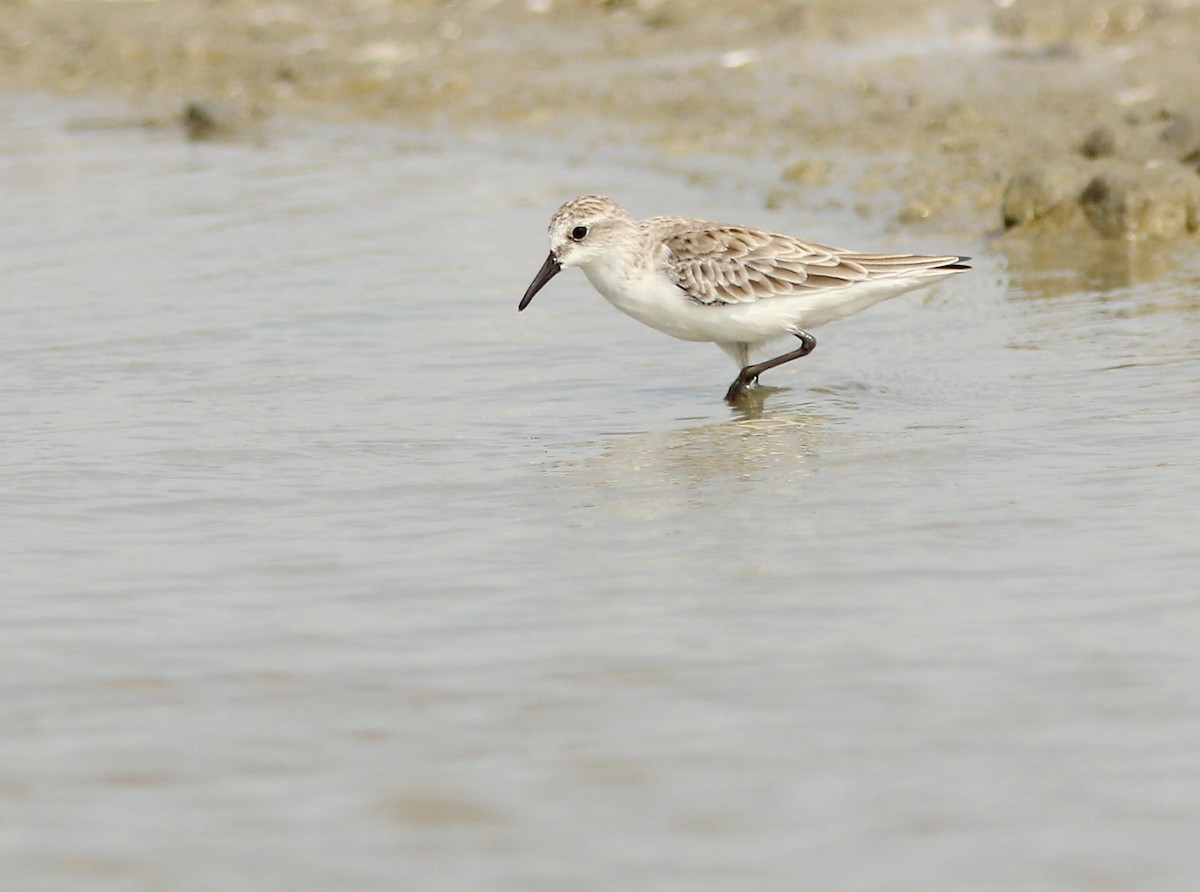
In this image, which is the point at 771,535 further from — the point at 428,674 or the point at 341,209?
the point at 341,209

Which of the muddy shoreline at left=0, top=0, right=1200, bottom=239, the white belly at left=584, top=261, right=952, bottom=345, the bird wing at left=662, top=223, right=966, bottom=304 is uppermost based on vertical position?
the muddy shoreline at left=0, top=0, right=1200, bottom=239

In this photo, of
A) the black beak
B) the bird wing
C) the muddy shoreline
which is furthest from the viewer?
the muddy shoreline

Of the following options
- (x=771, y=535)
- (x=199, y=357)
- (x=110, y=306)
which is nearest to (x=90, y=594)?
(x=771, y=535)

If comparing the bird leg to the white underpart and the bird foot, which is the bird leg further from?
the white underpart

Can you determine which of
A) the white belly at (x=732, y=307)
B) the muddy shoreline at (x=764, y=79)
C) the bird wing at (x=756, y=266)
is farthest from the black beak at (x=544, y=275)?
the muddy shoreline at (x=764, y=79)

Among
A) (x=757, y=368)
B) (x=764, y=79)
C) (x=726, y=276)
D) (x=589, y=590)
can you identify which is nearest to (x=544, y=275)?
(x=726, y=276)

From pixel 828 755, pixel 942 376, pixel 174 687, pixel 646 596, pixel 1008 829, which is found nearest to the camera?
pixel 1008 829

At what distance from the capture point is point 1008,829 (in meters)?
4.18

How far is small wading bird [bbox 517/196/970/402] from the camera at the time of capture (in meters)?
9.30

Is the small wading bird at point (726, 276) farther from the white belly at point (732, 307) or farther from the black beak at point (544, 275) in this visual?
the black beak at point (544, 275)

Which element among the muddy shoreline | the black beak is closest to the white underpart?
the black beak

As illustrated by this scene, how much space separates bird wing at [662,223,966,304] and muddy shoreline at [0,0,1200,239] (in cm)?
309

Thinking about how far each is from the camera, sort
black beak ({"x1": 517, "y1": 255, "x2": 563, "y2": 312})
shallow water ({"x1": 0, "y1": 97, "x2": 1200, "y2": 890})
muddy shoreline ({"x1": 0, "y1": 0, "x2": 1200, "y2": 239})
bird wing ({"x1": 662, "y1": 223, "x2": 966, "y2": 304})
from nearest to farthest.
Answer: shallow water ({"x1": 0, "y1": 97, "x2": 1200, "y2": 890})
bird wing ({"x1": 662, "y1": 223, "x2": 966, "y2": 304})
black beak ({"x1": 517, "y1": 255, "x2": 563, "y2": 312})
muddy shoreline ({"x1": 0, "y1": 0, "x2": 1200, "y2": 239})

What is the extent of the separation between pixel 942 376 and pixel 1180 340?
4.25 ft
